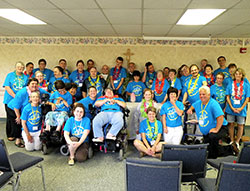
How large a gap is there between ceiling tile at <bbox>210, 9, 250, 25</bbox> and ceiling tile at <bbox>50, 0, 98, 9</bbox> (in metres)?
2.14

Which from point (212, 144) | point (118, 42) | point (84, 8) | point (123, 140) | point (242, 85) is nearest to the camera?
point (212, 144)

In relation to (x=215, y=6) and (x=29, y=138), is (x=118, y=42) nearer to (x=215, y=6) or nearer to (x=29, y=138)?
(x=215, y=6)

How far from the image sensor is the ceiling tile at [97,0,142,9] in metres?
2.37

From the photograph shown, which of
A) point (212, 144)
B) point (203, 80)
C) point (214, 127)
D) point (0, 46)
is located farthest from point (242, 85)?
point (0, 46)

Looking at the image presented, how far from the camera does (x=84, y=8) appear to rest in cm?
268

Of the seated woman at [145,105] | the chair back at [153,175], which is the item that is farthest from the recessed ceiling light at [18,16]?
the chair back at [153,175]

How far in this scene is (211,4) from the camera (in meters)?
2.44

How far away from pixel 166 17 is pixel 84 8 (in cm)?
141

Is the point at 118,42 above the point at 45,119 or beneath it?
above

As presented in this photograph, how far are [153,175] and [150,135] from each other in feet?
5.86

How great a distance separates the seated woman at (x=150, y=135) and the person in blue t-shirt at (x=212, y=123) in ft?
2.34

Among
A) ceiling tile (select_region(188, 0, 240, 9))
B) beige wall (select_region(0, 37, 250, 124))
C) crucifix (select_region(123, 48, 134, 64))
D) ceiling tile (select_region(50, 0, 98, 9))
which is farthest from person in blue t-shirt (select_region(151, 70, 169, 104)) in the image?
ceiling tile (select_region(50, 0, 98, 9))

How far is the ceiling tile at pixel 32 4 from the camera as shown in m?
2.46

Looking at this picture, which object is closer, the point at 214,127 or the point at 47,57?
the point at 214,127
